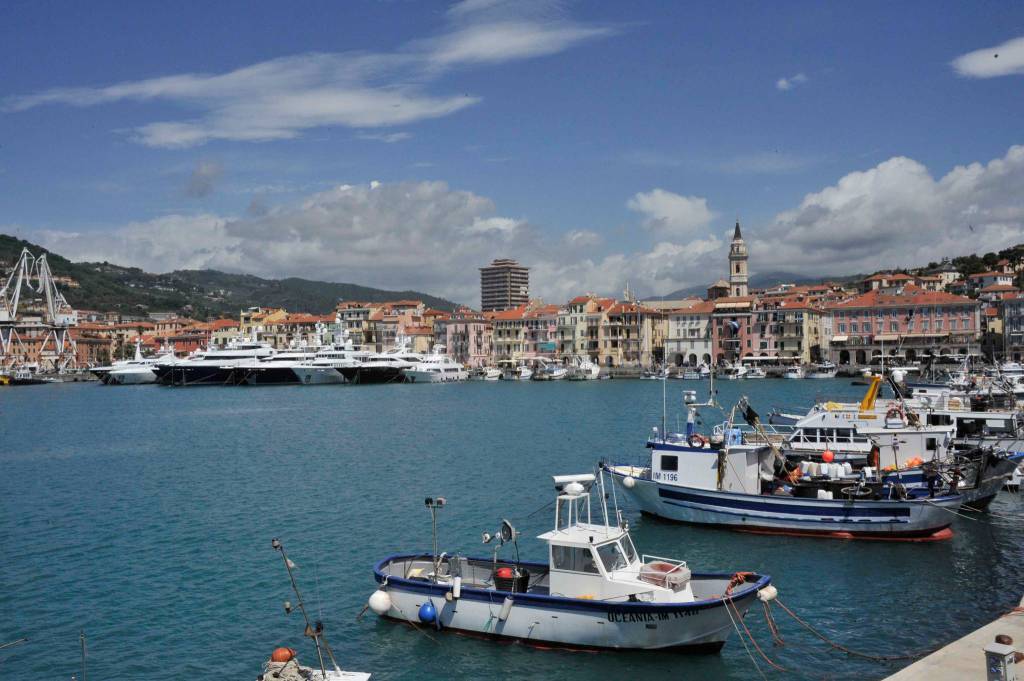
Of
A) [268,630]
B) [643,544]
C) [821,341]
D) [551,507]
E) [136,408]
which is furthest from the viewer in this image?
[821,341]

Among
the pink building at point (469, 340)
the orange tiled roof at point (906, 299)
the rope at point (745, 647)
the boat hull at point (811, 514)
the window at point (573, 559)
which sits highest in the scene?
the orange tiled roof at point (906, 299)

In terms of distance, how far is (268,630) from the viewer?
1708 centimetres

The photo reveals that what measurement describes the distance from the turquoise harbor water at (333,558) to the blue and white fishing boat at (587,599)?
0.34 meters

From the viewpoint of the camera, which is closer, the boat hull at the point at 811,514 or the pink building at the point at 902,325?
the boat hull at the point at 811,514

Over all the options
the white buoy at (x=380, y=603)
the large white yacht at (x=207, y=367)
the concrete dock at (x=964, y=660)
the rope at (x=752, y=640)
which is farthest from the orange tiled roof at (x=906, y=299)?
the white buoy at (x=380, y=603)

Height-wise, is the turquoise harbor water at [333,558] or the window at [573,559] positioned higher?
the window at [573,559]

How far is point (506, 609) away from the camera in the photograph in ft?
51.8

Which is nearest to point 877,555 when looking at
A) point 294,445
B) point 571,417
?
point 294,445

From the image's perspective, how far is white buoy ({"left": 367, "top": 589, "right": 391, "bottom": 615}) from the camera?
54.3 ft

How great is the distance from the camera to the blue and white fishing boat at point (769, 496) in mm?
22609

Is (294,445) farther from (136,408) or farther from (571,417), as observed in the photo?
(136,408)

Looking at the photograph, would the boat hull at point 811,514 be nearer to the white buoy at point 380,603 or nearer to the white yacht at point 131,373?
the white buoy at point 380,603

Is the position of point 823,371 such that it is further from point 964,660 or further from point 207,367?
point 964,660

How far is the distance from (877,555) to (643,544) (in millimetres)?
5839
